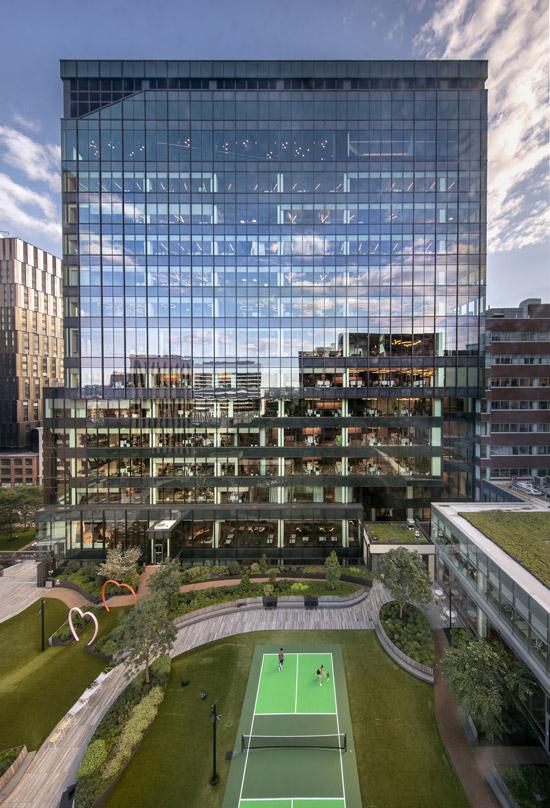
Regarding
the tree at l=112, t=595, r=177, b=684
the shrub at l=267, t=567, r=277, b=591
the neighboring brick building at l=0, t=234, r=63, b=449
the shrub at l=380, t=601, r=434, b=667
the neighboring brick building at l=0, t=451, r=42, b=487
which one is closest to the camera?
the tree at l=112, t=595, r=177, b=684

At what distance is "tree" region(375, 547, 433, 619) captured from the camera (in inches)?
1021

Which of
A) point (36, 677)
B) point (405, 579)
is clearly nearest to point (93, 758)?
point (36, 677)

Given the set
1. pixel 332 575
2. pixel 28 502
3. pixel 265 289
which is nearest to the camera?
pixel 332 575

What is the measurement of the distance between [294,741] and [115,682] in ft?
41.5

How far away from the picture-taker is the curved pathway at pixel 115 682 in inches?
670

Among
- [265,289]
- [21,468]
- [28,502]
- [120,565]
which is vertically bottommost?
[120,565]

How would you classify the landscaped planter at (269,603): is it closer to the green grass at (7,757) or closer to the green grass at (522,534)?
the green grass at (7,757)

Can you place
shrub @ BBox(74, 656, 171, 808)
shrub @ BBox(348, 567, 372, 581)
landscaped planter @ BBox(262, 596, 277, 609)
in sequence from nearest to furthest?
shrub @ BBox(74, 656, 171, 808) → landscaped planter @ BBox(262, 596, 277, 609) → shrub @ BBox(348, 567, 372, 581)

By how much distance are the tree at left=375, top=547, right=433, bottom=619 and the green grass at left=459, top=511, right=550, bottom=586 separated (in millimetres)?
5698

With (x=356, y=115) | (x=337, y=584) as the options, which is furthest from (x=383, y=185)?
(x=337, y=584)

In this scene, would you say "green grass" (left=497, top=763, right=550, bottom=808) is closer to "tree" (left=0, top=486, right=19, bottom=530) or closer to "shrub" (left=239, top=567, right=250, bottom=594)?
"shrub" (left=239, top=567, right=250, bottom=594)

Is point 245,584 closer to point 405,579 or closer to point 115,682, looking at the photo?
A: point 115,682

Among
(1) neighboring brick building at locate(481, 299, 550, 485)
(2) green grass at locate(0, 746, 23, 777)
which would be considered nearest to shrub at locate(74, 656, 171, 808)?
(2) green grass at locate(0, 746, 23, 777)

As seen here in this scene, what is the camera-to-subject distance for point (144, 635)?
21.3 metres
